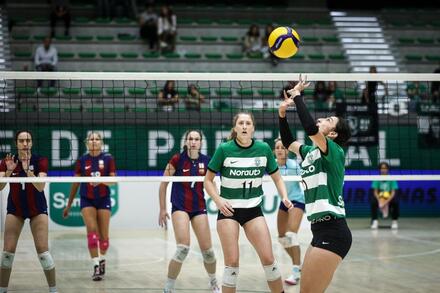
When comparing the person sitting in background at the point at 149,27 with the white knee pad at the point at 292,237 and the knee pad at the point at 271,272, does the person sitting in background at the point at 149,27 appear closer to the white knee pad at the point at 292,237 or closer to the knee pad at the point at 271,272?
the white knee pad at the point at 292,237

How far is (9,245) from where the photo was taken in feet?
30.9

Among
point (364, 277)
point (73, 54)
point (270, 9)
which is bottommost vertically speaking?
point (364, 277)

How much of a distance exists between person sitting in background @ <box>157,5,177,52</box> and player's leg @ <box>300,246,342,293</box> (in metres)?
19.3

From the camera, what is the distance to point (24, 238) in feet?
59.7

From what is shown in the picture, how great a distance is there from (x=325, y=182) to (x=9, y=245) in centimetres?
422

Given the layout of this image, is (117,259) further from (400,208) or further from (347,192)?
(400,208)

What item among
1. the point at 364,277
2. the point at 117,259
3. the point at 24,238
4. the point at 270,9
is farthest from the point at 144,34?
the point at 364,277

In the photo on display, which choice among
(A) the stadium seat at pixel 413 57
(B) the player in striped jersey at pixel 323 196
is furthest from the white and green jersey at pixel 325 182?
(A) the stadium seat at pixel 413 57

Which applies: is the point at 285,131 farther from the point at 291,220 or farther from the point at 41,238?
the point at 291,220

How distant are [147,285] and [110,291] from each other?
0.73m

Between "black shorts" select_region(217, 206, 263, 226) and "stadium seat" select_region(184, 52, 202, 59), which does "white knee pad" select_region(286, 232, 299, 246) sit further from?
"stadium seat" select_region(184, 52, 202, 59)

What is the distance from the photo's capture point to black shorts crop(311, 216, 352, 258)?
7020 mm

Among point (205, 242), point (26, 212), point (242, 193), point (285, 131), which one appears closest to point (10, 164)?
point (26, 212)

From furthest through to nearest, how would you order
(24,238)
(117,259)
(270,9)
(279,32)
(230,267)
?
(270,9) < (24,238) < (117,259) < (279,32) < (230,267)
